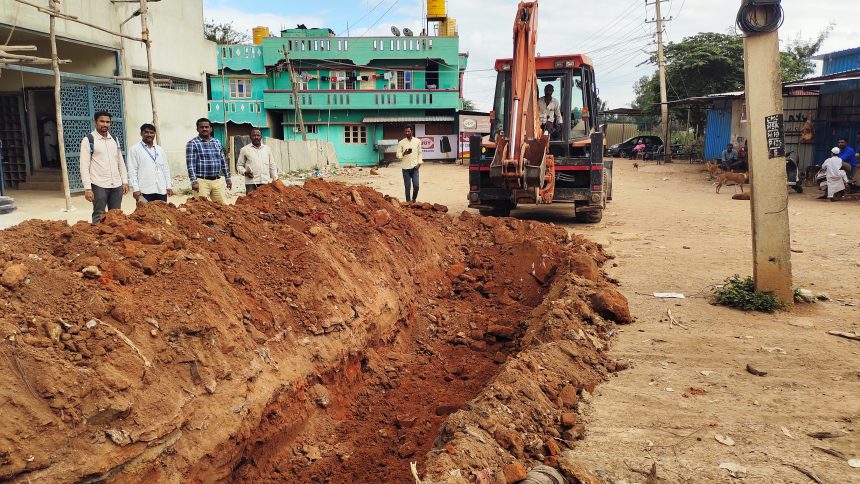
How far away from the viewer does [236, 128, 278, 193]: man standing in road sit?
28.8ft

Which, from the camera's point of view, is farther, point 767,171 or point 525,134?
point 525,134

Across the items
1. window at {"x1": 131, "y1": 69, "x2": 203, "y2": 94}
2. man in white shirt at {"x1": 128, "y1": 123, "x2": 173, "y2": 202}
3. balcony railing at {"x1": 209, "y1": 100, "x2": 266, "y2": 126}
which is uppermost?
balcony railing at {"x1": 209, "y1": 100, "x2": 266, "y2": 126}

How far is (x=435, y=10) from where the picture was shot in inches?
1496

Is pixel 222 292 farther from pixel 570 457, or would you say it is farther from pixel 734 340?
pixel 734 340

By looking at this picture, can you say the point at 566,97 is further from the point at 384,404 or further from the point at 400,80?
the point at 400,80

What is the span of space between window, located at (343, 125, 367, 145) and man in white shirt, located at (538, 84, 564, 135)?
1005 inches

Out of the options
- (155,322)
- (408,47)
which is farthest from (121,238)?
(408,47)

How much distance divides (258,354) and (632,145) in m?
34.3

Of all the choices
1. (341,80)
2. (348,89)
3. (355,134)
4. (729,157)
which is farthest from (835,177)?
(341,80)

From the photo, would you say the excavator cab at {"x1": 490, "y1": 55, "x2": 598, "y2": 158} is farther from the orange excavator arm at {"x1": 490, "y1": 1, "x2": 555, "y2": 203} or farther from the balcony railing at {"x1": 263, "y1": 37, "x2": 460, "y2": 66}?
the balcony railing at {"x1": 263, "y1": 37, "x2": 460, "y2": 66}

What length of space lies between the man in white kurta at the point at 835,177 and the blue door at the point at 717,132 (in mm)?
9531

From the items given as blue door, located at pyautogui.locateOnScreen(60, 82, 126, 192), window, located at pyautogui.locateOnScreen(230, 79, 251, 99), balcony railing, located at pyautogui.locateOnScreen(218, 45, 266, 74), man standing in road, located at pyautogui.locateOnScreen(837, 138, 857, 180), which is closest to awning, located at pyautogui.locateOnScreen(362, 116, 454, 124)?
balcony railing, located at pyautogui.locateOnScreen(218, 45, 266, 74)

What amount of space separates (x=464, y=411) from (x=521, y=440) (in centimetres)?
39

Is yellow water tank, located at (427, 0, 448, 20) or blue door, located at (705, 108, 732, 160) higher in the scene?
yellow water tank, located at (427, 0, 448, 20)
